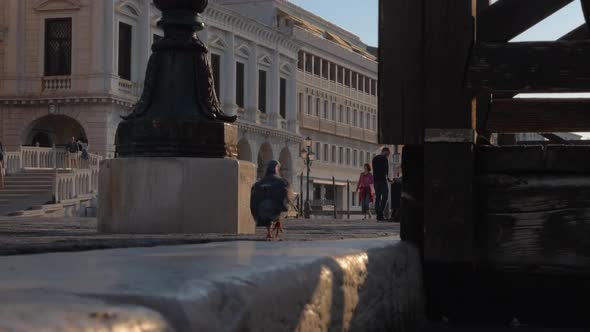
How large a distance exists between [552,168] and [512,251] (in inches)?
13.8

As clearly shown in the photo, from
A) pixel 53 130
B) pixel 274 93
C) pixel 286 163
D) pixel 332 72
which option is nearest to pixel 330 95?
pixel 332 72

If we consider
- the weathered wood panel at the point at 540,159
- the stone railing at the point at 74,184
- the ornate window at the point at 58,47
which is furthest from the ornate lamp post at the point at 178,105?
the ornate window at the point at 58,47

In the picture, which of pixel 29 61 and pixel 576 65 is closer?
pixel 576 65

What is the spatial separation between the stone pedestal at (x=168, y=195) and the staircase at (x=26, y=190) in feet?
70.5

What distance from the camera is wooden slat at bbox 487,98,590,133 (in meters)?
5.81

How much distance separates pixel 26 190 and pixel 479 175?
2796 centimetres

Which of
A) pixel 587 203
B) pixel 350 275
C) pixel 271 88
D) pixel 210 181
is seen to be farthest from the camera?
pixel 271 88

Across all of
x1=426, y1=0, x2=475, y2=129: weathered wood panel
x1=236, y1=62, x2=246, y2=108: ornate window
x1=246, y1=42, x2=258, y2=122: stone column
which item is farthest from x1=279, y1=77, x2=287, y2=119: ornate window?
x1=426, y1=0, x2=475, y2=129: weathered wood panel

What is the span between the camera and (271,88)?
5941 cm

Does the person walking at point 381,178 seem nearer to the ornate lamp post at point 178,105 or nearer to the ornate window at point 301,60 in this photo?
the ornate lamp post at point 178,105

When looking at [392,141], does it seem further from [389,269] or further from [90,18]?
[90,18]

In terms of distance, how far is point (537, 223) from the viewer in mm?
3936

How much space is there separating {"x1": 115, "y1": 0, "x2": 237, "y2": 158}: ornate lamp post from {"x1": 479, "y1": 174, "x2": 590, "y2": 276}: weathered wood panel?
3.32 metres

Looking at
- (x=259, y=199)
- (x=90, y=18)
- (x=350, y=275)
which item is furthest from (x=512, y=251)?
(x=90, y=18)
